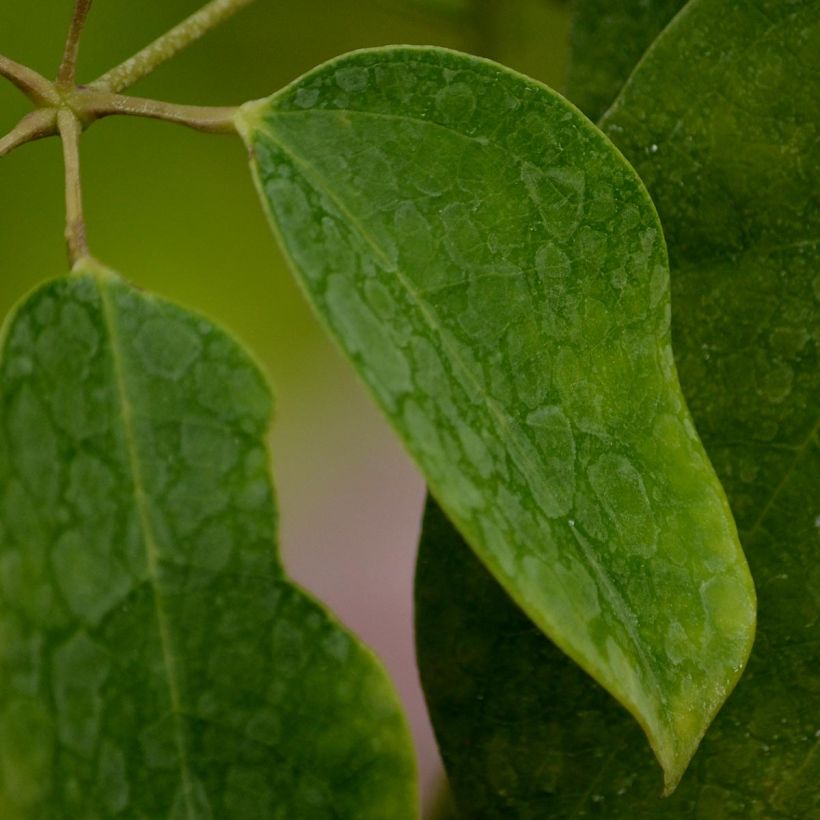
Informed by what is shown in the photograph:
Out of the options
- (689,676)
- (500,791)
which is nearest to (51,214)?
(500,791)

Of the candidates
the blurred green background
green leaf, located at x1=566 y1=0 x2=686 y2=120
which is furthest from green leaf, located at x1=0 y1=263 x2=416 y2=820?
the blurred green background

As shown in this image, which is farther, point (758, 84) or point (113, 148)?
point (113, 148)

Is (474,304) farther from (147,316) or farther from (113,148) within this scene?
(113,148)

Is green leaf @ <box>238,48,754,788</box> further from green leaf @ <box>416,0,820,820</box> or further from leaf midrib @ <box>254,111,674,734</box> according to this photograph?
green leaf @ <box>416,0,820,820</box>

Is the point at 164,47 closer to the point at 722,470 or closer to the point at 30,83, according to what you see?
the point at 30,83

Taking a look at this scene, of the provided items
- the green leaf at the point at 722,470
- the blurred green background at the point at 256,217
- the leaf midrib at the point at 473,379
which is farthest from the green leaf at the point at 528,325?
the blurred green background at the point at 256,217

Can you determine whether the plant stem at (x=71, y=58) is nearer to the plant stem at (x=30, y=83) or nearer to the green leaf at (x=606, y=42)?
the plant stem at (x=30, y=83)
